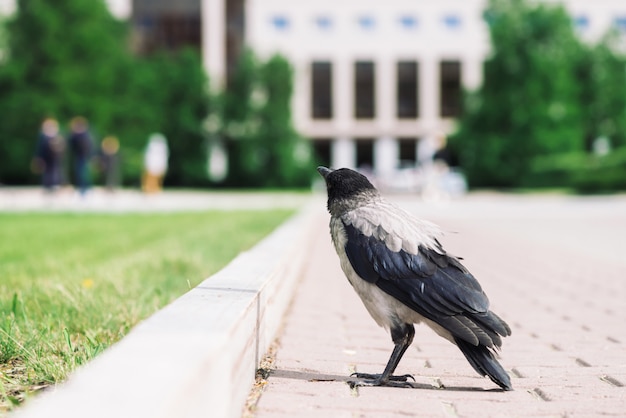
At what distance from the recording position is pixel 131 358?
208cm

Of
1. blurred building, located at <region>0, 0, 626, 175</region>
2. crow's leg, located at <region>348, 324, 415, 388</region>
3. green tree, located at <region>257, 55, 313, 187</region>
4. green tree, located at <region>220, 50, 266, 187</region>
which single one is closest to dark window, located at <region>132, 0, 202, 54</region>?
blurred building, located at <region>0, 0, 626, 175</region>

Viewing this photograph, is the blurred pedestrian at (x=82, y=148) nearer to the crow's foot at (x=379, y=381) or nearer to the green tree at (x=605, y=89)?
the crow's foot at (x=379, y=381)

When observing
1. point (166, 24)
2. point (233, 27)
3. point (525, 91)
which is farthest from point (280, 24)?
point (525, 91)

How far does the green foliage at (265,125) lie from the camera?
45062 millimetres

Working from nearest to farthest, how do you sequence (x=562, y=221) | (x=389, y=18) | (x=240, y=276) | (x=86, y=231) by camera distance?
(x=240, y=276), (x=86, y=231), (x=562, y=221), (x=389, y=18)

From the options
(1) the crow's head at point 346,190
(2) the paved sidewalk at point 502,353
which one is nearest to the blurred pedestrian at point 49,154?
(2) the paved sidewalk at point 502,353

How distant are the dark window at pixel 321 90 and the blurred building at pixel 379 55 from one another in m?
0.08

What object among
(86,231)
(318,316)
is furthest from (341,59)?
(318,316)

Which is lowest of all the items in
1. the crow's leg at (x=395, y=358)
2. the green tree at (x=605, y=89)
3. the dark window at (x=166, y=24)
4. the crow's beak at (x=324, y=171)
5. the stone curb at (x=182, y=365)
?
the crow's leg at (x=395, y=358)

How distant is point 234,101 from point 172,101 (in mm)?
3709

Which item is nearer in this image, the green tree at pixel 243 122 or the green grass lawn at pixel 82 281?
the green grass lawn at pixel 82 281

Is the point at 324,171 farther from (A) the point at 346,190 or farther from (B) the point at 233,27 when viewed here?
(B) the point at 233,27

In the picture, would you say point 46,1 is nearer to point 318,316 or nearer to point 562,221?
point 562,221

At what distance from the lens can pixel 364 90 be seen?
63.3 metres
